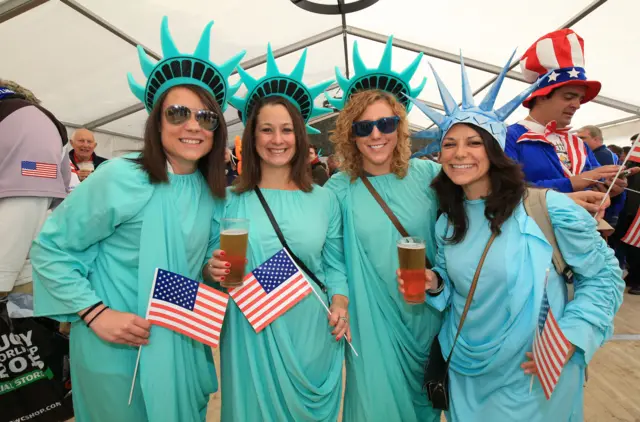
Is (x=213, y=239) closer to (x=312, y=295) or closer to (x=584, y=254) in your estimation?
(x=312, y=295)

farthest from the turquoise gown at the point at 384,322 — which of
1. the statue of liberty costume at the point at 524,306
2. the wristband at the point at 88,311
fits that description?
the wristband at the point at 88,311

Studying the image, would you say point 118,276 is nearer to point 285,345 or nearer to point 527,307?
point 285,345

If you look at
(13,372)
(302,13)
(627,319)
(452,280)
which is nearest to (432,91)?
(302,13)

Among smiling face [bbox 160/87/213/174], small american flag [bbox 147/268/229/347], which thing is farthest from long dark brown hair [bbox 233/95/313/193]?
small american flag [bbox 147/268/229/347]

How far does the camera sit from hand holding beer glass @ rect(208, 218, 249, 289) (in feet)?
5.00

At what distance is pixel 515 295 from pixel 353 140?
1.26m

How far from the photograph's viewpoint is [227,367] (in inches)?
69.2

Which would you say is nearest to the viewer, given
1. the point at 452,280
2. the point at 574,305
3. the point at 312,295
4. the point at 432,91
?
the point at 574,305

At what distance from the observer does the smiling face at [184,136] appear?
5.54ft

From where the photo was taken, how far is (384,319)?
2.03 m

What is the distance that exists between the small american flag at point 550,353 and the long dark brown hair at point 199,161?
154 centimetres

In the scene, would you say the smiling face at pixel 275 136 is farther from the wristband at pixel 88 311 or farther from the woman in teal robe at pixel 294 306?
the wristband at pixel 88 311

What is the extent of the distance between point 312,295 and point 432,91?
396 inches

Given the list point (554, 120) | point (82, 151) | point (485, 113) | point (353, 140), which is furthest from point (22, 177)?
point (554, 120)
